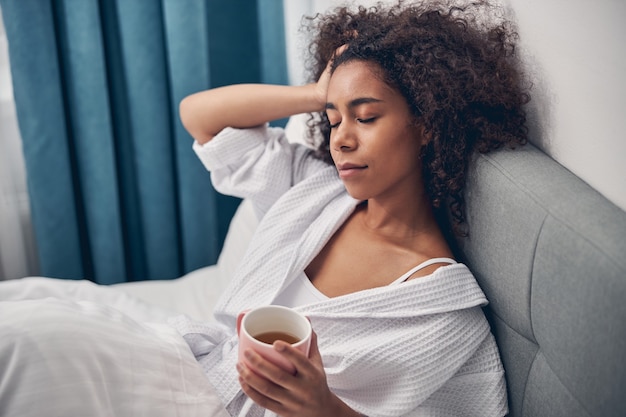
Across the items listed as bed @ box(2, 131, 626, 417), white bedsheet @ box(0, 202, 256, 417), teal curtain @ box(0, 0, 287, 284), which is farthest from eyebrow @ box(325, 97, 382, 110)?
teal curtain @ box(0, 0, 287, 284)

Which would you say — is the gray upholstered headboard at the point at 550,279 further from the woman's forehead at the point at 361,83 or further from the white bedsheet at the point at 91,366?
the white bedsheet at the point at 91,366

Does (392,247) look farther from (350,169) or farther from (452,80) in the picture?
(452,80)

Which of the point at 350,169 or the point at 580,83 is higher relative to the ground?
the point at 580,83

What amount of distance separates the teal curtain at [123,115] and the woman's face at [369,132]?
0.98 m

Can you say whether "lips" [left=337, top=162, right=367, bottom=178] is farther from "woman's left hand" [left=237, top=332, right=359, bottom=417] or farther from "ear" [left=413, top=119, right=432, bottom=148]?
"woman's left hand" [left=237, top=332, right=359, bottom=417]

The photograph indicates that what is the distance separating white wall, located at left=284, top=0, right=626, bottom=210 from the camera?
845mm

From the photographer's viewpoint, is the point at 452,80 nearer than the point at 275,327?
No

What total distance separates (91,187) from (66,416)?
1.14 metres

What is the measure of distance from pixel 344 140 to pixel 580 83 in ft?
1.29

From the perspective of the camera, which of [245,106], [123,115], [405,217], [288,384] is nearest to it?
[288,384]

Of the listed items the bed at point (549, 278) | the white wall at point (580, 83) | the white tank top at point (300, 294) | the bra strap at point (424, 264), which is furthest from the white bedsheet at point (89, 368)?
the white wall at point (580, 83)

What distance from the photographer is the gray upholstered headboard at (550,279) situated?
752 millimetres

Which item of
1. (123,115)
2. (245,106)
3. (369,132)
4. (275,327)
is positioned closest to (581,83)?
(369,132)

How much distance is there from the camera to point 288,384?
809 mm
